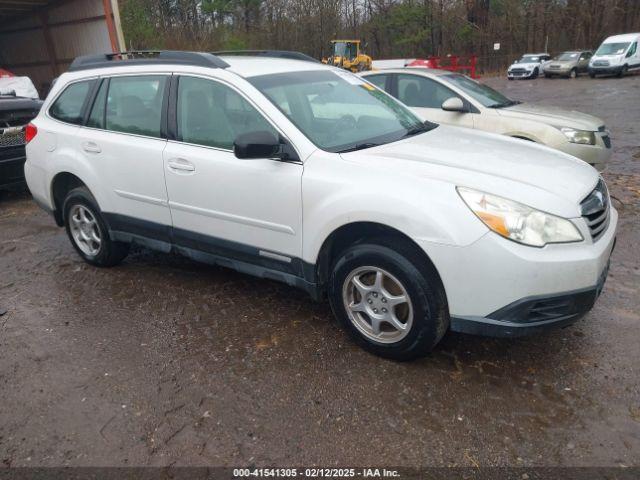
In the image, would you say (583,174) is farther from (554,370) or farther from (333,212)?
(333,212)

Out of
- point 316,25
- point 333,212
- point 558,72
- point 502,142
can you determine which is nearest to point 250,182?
point 333,212

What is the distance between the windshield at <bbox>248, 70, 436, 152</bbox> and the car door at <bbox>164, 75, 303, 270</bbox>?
24 centimetres

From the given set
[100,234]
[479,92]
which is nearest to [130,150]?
[100,234]

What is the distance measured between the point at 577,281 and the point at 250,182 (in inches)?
79.3

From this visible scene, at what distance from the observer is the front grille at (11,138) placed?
711cm

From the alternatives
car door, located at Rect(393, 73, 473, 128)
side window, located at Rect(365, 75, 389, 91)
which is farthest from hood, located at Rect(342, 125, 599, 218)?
side window, located at Rect(365, 75, 389, 91)

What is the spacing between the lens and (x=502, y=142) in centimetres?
377

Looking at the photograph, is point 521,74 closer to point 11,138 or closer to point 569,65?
point 569,65

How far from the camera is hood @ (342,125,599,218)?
2.84 metres

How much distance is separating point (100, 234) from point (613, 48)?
30805 mm

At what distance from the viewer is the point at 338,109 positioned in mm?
3855

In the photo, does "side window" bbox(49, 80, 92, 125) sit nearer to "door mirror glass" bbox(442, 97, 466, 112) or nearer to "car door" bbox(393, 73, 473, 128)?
"door mirror glass" bbox(442, 97, 466, 112)

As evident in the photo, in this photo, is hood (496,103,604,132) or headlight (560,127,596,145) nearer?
headlight (560,127,596,145)

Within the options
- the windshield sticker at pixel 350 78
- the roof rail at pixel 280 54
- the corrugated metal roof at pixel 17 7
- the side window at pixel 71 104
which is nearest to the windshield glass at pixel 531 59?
the corrugated metal roof at pixel 17 7
